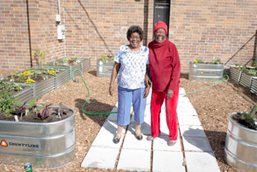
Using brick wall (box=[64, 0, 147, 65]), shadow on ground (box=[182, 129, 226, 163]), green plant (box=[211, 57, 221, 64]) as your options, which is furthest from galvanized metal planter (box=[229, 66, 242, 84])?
shadow on ground (box=[182, 129, 226, 163])

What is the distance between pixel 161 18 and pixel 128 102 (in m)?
5.37

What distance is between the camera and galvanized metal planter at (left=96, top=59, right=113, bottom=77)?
746 centimetres

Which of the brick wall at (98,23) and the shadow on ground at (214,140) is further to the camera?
the brick wall at (98,23)

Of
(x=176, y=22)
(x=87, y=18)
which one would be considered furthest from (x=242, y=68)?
(x=87, y=18)

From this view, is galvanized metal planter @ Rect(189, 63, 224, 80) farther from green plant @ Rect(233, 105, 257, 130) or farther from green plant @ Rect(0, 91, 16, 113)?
green plant @ Rect(0, 91, 16, 113)

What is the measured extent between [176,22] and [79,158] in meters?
5.99

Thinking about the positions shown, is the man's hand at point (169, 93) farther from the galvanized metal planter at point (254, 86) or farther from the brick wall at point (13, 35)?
the brick wall at point (13, 35)

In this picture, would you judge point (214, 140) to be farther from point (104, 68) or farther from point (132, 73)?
point (104, 68)

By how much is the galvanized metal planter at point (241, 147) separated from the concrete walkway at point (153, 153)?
9.9 inches

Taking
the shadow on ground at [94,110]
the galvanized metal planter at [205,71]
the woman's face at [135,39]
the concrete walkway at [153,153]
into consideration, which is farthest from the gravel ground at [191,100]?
the woman's face at [135,39]

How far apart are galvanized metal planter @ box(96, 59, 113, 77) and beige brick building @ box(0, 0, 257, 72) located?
105 cm

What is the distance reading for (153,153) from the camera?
10.9 feet

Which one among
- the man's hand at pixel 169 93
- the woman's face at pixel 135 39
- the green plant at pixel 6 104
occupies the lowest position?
the green plant at pixel 6 104

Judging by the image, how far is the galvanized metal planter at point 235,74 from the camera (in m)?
7.26
